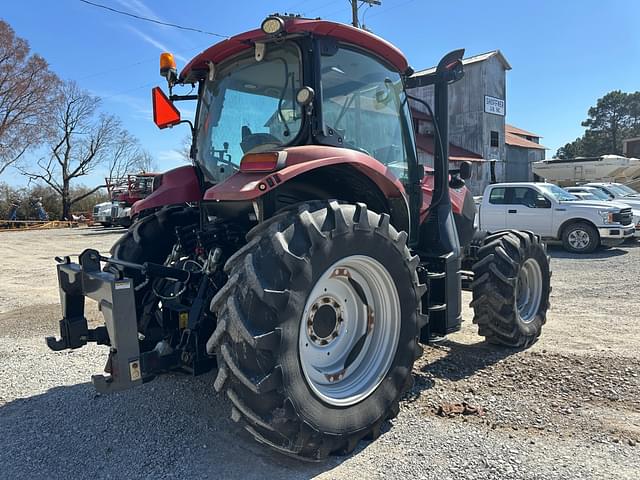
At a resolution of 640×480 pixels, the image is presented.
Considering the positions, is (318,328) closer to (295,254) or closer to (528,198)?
(295,254)

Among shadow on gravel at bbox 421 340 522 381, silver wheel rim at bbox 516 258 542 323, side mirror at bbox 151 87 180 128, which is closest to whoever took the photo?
side mirror at bbox 151 87 180 128

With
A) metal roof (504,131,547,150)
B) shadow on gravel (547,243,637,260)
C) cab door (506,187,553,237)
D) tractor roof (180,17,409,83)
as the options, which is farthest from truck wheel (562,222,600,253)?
metal roof (504,131,547,150)

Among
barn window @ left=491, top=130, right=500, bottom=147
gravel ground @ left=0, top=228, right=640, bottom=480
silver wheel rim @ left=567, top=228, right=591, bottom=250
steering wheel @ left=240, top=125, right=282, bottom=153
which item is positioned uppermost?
barn window @ left=491, top=130, right=500, bottom=147

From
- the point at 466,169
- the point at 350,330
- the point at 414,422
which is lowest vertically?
the point at 414,422

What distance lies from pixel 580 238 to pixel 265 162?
1246cm

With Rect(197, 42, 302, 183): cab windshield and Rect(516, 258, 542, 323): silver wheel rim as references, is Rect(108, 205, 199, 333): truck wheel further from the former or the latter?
Rect(516, 258, 542, 323): silver wheel rim

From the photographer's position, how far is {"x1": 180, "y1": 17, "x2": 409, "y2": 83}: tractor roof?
3.17m

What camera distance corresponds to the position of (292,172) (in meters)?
2.77

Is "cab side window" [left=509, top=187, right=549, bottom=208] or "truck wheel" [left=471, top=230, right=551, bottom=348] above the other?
"cab side window" [left=509, top=187, right=549, bottom=208]

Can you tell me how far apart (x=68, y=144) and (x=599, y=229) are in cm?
4021

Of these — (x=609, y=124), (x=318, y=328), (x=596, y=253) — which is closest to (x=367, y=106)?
(x=318, y=328)

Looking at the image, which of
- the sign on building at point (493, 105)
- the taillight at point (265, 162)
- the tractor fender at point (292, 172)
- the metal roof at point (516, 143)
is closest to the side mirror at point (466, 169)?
the tractor fender at point (292, 172)

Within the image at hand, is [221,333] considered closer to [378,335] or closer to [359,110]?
[378,335]

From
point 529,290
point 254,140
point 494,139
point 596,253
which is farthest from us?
point 494,139
